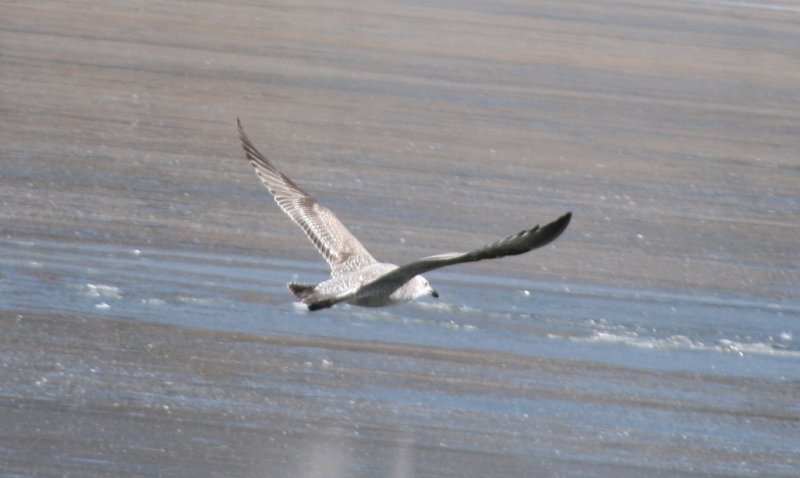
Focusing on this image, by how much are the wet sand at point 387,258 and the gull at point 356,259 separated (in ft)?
1.57

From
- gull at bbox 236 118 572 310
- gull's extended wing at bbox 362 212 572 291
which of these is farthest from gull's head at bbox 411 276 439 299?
gull's extended wing at bbox 362 212 572 291

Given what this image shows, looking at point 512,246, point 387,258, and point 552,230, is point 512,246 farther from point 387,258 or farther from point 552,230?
point 387,258

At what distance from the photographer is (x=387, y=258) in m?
8.92

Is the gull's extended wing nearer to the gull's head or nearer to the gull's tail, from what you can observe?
the gull's tail

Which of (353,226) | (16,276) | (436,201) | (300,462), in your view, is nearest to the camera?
(300,462)

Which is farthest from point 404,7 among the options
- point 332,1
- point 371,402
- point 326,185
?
point 371,402

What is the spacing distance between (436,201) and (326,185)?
0.76 meters

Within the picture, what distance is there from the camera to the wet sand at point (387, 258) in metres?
6.32

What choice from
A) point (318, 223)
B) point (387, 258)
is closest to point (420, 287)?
point (318, 223)

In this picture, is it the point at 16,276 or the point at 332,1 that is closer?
the point at 16,276

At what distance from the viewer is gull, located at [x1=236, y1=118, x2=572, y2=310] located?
17.2 ft

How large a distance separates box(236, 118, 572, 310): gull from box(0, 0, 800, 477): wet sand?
48 cm

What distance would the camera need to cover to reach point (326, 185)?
10508 mm

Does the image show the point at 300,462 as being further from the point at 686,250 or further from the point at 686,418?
the point at 686,250
